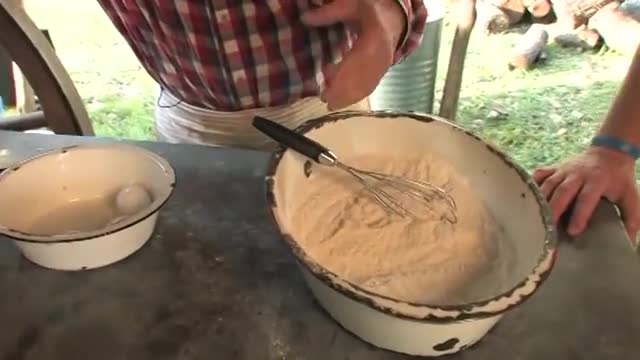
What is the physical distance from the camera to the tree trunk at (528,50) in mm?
2387

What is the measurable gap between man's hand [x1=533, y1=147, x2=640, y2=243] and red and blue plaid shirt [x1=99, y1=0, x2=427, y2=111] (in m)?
0.23

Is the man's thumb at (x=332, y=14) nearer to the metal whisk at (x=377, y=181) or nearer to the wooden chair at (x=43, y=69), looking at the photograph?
the metal whisk at (x=377, y=181)

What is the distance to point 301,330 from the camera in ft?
2.14

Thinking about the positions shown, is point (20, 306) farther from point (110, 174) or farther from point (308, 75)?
point (308, 75)

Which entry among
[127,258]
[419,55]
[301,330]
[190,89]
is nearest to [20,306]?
[127,258]

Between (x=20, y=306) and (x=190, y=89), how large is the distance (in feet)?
1.19

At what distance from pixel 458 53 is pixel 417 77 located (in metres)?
0.12

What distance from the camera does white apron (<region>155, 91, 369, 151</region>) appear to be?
37.0 inches

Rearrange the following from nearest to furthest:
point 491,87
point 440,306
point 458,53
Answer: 1. point 440,306
2. point 458,53
3. point 491,87

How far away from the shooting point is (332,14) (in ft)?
2.54

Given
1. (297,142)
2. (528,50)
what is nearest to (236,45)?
(297,142)

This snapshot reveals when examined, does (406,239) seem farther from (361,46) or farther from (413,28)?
(413,28)

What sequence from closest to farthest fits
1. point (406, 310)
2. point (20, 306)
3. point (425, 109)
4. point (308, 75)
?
1. point (406, 310)
2. point (20, 306)
3. point (308, 75)
4. point (425, 109)

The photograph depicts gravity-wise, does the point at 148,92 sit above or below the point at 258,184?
below
